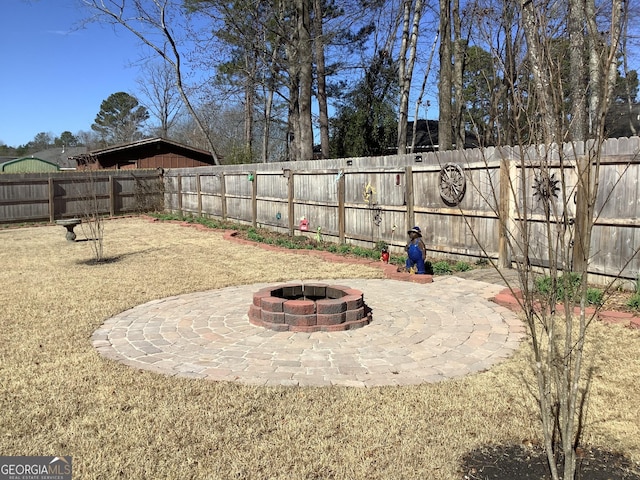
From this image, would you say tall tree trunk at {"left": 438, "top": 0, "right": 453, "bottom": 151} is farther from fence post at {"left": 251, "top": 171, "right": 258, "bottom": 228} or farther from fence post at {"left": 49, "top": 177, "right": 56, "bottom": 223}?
fence post at {"left": 49, "top": 177, "right": 56, "bottom": 223}

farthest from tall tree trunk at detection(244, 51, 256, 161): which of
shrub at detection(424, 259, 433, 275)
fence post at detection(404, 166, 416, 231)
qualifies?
shrub at detection(424, 259, 433, 275)

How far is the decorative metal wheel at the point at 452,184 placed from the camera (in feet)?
26.7

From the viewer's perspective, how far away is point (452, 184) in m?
8.24

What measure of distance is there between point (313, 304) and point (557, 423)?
2960mm

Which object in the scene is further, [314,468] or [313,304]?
[313,304]

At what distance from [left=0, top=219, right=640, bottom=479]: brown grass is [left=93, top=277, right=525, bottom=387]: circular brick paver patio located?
22 cm

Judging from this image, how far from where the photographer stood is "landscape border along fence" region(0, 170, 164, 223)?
1811 cm

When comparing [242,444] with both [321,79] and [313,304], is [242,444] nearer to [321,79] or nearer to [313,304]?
[313,304]

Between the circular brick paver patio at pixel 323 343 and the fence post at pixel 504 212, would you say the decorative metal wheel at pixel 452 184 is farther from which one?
the circular brick paver patio at pixel 323 343

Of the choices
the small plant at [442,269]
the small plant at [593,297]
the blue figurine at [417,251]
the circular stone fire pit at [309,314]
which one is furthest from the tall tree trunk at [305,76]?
the small plant at [593,297]

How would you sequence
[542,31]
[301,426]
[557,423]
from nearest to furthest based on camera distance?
[542,31], [557,423], [301,426]

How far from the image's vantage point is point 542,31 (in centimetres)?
203

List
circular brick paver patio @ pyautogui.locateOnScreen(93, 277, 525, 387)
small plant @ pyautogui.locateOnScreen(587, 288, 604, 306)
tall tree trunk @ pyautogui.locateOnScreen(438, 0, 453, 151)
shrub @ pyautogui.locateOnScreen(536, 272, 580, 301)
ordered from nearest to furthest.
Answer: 1. shrub @ pyautogui.locateOnScreen(536, 272, 580, 301)
2. circular brick paver patio @ pyautogui.locateOnScreen(93, 277, 525, 387)
3. small plant @ pyautogui.locateOnScreen(587, 288, 604, 306)
4. tall tree trunk @ pyautogui.locateOnScreen(438, 0, 453, 151)

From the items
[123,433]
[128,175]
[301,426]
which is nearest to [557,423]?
[301,426]
